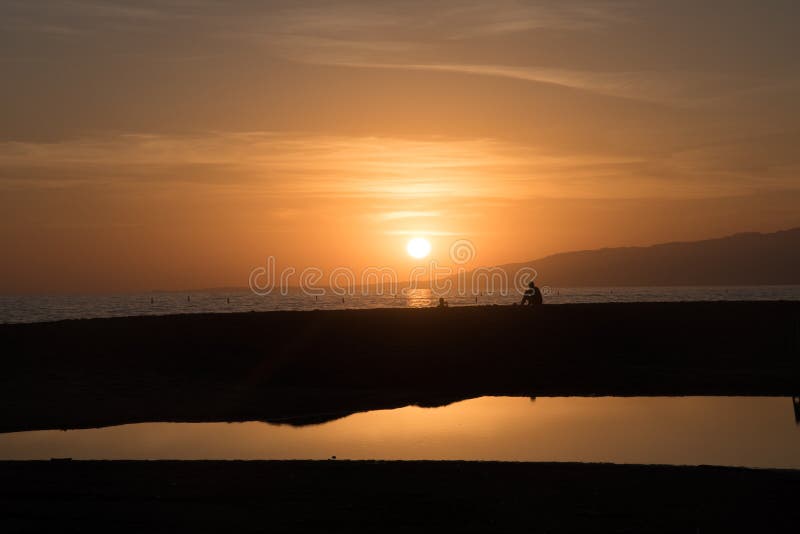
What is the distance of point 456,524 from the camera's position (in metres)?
14.0

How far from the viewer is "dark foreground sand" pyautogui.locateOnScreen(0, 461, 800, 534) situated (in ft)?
45.9

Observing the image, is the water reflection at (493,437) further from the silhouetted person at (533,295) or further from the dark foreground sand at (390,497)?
the silhouetted person at (533,295)

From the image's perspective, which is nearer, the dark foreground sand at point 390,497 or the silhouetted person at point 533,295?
the dark foreground sand at point 390,497

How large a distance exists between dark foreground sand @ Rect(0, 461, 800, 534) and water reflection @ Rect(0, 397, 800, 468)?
3252mm

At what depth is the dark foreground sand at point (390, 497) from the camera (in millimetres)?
13992

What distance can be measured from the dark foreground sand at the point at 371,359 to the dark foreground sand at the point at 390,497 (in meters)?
10.3

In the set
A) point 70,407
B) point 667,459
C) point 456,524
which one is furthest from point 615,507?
point 70,407

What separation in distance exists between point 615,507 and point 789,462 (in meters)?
7.60

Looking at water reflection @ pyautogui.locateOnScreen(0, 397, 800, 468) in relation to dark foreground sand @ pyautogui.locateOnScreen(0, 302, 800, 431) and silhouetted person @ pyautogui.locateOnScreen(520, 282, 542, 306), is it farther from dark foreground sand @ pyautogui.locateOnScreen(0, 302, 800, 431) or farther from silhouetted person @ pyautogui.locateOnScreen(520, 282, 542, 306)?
silhouetted person @ pyautogui.locateOnScreen(520, 282, 542, 306)

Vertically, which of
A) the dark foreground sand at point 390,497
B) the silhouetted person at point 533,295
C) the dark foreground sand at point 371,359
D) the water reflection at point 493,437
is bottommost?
the dark foreground sand at point 390,497

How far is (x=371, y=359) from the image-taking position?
40.7 metres

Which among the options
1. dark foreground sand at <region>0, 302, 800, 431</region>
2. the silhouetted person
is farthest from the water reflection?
the silhouetted person

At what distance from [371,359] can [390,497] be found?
2488cm

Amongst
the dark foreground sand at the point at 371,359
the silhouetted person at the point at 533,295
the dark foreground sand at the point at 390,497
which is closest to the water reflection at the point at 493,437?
the dark foreground sand at the point at 371,359
